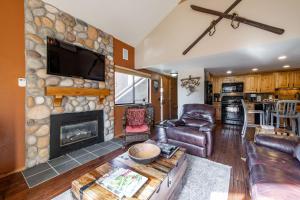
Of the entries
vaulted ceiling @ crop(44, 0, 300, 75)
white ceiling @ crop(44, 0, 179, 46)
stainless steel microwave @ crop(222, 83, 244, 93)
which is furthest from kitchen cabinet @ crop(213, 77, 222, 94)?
white ceiling @ crop(44, 0, 179, 46)

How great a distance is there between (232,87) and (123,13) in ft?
16.7

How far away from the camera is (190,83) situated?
466cm

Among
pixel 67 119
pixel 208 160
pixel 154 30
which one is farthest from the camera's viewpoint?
pixel 154 30

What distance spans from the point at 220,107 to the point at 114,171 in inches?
218

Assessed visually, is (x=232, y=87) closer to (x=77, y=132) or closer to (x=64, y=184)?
(x=77, y=132)

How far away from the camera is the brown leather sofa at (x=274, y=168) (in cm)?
102

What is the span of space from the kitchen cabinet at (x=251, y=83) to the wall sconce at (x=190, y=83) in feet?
8.75

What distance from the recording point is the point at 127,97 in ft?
14.4

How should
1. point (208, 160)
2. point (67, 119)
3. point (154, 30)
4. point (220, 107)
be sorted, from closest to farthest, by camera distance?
point (208, 160), point (67, 119), point (154, 30), point (220, 107)

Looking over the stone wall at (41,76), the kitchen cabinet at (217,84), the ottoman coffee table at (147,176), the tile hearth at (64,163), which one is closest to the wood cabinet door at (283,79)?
the kitchen cabinet at (217,84)

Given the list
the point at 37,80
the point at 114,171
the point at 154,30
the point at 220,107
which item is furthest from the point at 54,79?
the point at 220,107

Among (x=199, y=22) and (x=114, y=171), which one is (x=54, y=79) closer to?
(x=114, y=171)

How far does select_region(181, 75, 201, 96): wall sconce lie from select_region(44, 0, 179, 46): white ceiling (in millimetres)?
2022

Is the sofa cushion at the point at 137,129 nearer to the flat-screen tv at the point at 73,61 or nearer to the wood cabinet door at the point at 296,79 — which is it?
the flat-screen tv at the point at 73,61
